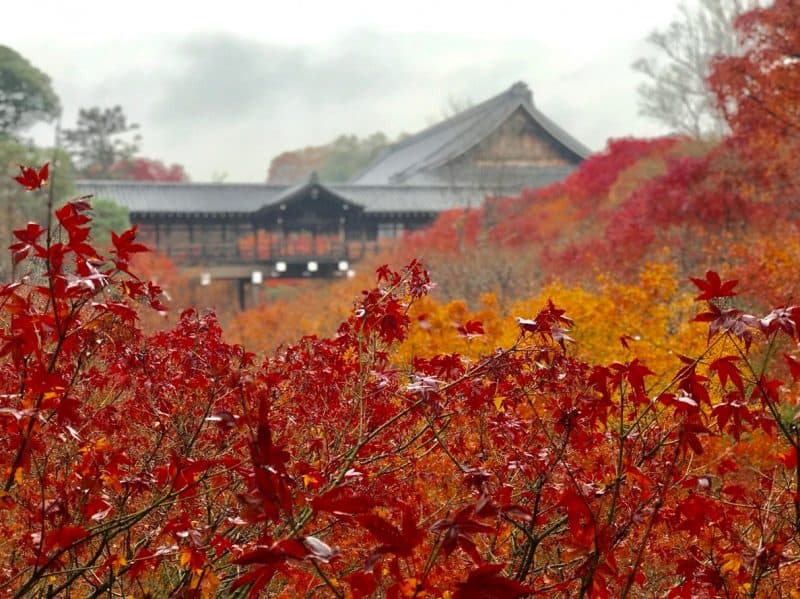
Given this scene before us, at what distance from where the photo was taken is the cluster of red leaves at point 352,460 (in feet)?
7.23

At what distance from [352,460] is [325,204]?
28870mm

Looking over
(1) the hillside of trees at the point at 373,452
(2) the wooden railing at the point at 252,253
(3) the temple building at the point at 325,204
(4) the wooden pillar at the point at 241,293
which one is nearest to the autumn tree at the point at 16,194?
(3) the temple building at the point at 325,204

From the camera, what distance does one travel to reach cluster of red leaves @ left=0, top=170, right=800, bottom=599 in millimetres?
2205

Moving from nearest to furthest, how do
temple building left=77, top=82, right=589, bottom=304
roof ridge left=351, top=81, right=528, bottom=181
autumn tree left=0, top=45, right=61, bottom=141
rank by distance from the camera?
temple building left=77, top=82, right=589, bottom=304
autumn tree left=0, top=45, right=61, bottom=141
roof ridge left=351, top=81, right=528, bottom=181

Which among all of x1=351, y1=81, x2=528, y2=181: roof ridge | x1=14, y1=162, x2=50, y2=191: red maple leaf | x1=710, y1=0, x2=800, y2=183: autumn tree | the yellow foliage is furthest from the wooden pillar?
x1=14, y1=162, x2=50, y2=191: red maple leaf

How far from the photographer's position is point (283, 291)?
30.0m

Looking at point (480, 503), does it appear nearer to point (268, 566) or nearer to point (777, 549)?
point (268, 566)

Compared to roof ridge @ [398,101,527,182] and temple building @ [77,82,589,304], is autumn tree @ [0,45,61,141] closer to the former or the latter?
temple building @ [77,82,589,304]

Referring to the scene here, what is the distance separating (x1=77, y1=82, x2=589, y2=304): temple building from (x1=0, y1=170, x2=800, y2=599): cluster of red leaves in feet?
77.5

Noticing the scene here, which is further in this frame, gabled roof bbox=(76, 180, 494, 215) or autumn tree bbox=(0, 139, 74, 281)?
gabled roof bbox=(76, 180, 494, 215)

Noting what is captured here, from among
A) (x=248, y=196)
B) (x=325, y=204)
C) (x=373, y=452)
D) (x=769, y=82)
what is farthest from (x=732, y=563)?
(x=248, y=196)

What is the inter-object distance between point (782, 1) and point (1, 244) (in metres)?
15.4

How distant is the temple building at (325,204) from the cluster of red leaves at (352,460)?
23.6m

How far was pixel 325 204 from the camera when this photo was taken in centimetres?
3111
